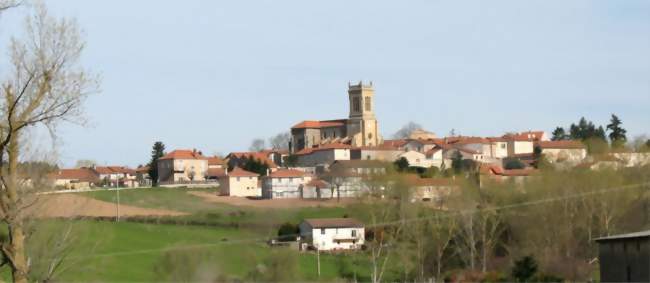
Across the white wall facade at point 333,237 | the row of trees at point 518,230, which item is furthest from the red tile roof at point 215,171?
→ the row of trees at point 518,230

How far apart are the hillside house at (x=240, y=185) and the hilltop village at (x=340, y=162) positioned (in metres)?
0.09

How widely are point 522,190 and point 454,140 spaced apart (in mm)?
79110

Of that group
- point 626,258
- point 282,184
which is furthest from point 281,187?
point 626,258

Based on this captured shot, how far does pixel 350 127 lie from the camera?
5910 inches

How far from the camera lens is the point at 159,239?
200 ft

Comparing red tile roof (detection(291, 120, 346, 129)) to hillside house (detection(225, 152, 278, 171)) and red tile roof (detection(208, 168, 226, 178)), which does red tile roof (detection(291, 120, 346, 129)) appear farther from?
red tile roof (detection(208, 168, 226, 178))

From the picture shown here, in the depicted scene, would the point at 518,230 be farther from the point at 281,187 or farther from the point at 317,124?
the point at 317,124

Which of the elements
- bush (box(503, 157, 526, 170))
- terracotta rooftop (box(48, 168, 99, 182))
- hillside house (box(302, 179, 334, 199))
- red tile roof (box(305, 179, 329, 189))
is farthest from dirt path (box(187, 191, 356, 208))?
bush (box(503, 157, 526, 170))

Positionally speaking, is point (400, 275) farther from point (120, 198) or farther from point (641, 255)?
point (120, 198)

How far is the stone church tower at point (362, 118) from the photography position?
146 metres

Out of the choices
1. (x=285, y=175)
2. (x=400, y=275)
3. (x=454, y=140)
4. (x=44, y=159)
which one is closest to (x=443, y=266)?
(x=400, y=275)

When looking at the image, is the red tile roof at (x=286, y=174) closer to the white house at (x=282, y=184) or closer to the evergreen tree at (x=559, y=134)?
the white house at (x=282, y=184)

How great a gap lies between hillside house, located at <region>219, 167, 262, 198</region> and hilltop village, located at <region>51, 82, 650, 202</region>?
94 millimetres

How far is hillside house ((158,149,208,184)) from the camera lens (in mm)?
125312
